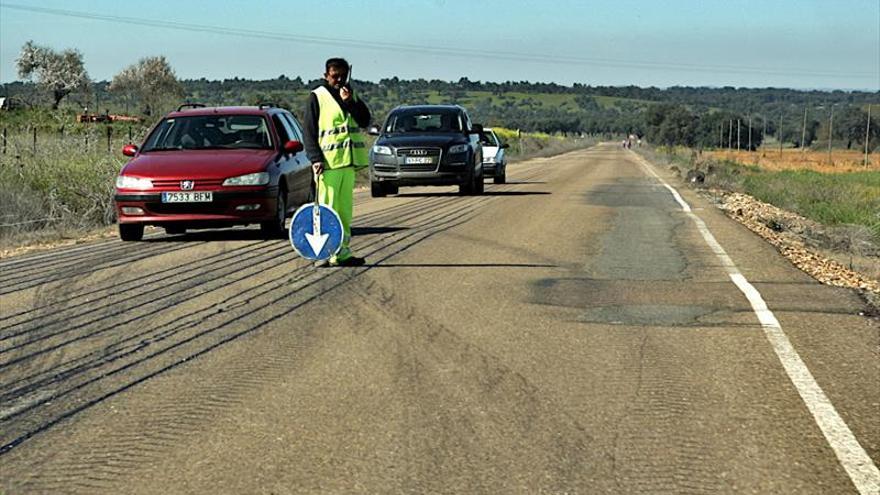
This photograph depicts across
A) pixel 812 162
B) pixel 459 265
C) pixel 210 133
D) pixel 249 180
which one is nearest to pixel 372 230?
pixel 249 180

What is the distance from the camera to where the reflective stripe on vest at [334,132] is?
1131 cm

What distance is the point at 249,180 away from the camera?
14461 mm

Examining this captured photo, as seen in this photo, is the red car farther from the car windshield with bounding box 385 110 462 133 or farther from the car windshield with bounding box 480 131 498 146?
the car windshield with bounding box 480 131 498 146

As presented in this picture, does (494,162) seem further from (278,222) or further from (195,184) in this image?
(195,184)

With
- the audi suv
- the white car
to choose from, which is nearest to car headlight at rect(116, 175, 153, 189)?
the audi suv

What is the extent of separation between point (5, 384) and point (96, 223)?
12.2m

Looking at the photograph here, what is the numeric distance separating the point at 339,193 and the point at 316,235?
490 millimetres

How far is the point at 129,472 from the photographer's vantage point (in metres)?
5.01

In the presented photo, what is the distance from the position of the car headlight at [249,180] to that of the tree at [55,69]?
103 meters

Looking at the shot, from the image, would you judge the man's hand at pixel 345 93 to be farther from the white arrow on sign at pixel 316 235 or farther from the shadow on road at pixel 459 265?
the shadow on road at pixel 459 265

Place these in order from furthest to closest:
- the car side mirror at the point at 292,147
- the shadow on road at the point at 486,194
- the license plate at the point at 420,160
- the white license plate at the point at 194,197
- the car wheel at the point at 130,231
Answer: the shadow on road at the point at 486,194, the license plate at the point at 420,160, the car side mirror at the point at 292,147, the car wheel at the point at 130,231, the white license plate at the point at 194,197

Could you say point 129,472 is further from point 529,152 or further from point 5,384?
point 529,152

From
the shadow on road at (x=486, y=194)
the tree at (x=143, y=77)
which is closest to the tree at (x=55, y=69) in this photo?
the tree at (x=143, y=77)

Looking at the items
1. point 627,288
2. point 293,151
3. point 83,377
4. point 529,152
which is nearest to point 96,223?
point 293,151
